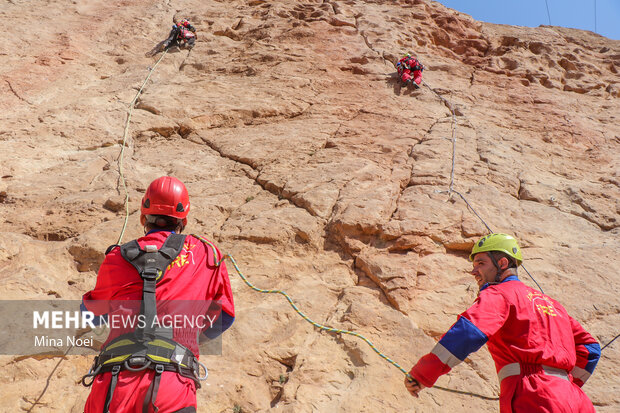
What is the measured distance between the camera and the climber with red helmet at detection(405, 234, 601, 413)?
2574mm

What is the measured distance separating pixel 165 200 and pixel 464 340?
77.7 inches

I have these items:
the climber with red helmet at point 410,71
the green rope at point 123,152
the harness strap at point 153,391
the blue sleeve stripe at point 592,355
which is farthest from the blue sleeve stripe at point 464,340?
the climber with red helmet at point 410,71

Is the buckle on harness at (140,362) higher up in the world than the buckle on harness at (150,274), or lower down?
lower down

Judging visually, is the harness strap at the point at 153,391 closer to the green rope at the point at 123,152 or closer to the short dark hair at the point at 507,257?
the short dark hair at the point at 507,257

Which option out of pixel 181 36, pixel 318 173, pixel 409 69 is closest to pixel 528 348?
pixel 318 173

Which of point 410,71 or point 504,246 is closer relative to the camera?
point 504,246

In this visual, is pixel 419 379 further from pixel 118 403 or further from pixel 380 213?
pixel 380 213

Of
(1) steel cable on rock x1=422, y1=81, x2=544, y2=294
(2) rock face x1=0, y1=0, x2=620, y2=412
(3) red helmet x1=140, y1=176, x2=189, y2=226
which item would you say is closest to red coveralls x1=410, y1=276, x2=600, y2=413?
(2) rock face x1=0, y1=0, x2=620, y2=412

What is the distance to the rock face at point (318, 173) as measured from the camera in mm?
4133

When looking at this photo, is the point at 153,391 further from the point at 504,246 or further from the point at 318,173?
the point at 318,173

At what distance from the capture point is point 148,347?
2.35 m

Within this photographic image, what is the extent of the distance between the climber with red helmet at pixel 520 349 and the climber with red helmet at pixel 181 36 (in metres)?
9.26

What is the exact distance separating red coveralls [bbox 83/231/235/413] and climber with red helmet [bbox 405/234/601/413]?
126 centimetres

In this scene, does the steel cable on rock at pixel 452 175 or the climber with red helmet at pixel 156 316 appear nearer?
the climber with red helmet at pixel 156 316
